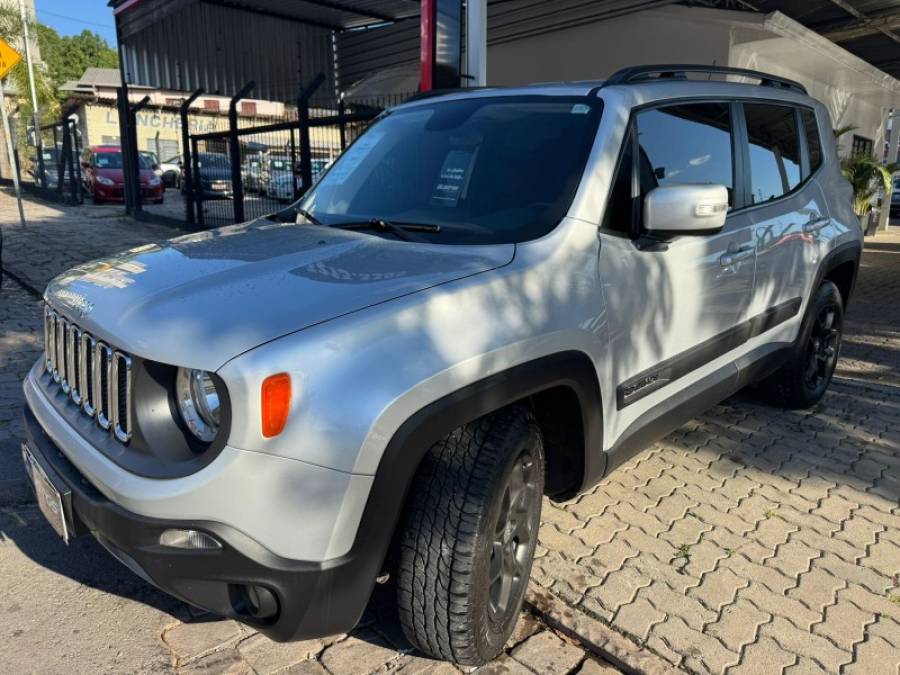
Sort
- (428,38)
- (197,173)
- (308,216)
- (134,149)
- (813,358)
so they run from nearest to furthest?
(308,216), (813,358), (428,38), (197,173), (134,149)

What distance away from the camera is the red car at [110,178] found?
63.3 feet

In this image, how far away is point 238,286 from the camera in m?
2.22

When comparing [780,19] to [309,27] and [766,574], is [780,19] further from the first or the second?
[309,27]

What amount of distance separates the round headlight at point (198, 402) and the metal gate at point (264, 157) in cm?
679

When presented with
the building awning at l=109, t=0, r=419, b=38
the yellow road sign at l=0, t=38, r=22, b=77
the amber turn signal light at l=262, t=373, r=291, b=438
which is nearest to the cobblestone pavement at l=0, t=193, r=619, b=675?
the amber turn signal light at l=262, t=373, r=291, b=438

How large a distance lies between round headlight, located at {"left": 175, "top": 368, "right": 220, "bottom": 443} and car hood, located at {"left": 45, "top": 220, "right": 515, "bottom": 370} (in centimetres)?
9

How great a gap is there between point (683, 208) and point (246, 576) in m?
1.86

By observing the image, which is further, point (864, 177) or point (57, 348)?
point (864, 177)

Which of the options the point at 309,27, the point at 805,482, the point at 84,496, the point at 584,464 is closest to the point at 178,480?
the point at 84,496

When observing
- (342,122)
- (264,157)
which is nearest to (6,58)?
(264,157)

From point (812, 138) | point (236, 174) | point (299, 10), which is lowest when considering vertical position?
point (236, 174)

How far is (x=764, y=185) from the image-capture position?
376cm

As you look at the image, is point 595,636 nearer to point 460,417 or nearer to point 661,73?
point 460,417

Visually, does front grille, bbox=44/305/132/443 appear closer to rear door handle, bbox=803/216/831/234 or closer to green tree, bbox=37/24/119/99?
rear door handle, bbox=803/216/831/234
